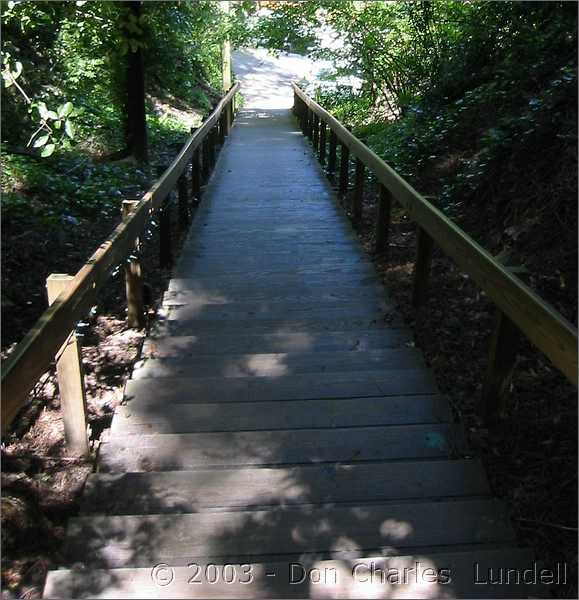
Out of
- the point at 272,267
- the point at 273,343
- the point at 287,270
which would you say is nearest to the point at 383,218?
the point at 287,270

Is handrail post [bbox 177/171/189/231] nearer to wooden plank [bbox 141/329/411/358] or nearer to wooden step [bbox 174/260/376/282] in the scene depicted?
wooden step [bbox 174/260/376/282]

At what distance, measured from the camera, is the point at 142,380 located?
3846mm

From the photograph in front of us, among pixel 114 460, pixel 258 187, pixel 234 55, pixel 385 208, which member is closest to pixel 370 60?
pixel 258 187

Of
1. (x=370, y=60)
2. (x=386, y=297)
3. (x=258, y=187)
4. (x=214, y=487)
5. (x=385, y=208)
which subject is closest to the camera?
(x=214, y=487)

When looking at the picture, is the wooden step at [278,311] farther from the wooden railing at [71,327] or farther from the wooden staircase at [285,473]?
the wooden railing at [71,327]

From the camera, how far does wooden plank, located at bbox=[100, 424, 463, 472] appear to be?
10.2 ft

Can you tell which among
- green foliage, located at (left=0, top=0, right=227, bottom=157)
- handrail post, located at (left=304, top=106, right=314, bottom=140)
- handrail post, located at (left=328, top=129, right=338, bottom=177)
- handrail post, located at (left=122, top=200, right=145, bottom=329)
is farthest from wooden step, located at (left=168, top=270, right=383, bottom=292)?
handrail post, located at (left=304, top=106, right=314, bottom=140)

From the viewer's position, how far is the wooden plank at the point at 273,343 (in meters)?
4.31

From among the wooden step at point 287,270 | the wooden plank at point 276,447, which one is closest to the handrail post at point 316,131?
the wooden step at point 287,270

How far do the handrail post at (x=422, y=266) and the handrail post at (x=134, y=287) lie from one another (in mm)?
1943

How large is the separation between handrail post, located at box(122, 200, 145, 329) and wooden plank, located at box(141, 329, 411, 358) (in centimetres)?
27

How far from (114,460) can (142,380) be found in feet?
2.56

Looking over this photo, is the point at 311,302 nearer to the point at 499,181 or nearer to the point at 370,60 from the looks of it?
the point at 499,181

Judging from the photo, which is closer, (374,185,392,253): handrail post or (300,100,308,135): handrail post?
(374,185,392,253): handrail post
